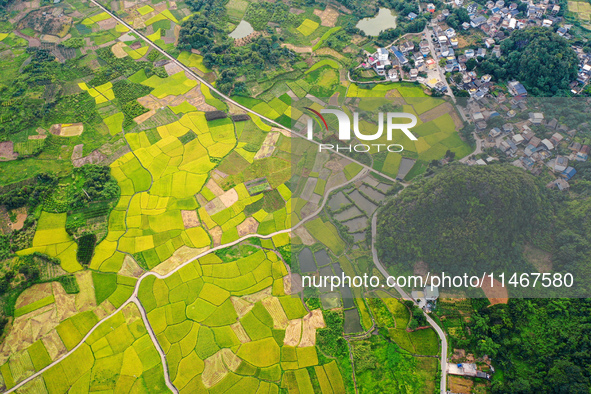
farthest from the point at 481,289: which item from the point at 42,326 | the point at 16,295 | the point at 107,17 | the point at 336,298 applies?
the point at 107,17

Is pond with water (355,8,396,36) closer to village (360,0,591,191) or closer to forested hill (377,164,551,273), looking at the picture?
village (360,0,591,191)

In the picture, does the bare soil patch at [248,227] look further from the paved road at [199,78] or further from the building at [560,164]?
the building at [560,164]

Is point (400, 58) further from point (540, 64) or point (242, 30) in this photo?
point (242, 30)

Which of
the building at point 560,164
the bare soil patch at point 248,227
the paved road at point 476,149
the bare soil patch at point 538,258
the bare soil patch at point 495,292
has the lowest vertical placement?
the bare soil patch at point 248,227

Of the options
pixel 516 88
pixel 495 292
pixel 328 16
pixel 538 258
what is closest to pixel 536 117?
pixel 516 88


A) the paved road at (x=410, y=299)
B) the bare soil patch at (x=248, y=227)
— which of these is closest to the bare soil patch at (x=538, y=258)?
the paved road at (x=410, y=299)
